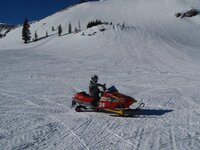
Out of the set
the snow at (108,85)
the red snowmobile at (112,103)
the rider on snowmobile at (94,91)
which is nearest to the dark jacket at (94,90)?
the rider on snowmobile at (94,91)

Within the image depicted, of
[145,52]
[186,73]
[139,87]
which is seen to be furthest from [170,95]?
[145,52]

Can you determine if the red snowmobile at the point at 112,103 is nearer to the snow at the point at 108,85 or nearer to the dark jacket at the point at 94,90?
the dark jacket at the point at 94,90

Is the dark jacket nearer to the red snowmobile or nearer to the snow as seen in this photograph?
the red snowmobile

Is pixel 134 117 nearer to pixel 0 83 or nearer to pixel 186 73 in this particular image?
pixel 0 83

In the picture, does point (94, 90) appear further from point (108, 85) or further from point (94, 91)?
point (108, 85)

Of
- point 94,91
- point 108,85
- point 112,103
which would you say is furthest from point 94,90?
point 108,85

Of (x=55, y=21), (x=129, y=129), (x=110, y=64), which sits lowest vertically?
(x=129, y=129)

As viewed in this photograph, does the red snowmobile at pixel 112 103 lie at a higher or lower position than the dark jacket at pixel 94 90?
lower

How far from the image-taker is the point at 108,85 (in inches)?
834

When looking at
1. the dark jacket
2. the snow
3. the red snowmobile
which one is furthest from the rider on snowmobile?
the snow

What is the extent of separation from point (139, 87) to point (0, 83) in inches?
342

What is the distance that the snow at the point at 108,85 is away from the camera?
940cm

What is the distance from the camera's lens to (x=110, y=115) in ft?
41.5

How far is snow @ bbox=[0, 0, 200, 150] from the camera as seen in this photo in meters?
9.40
